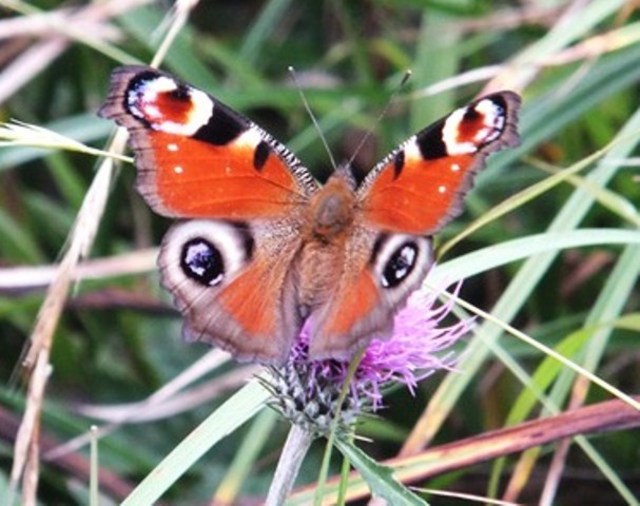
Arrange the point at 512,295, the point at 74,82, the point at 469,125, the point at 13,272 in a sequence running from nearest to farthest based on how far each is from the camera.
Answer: the point at 469,125 < the point at 512,295 < the point at 13,272 < the point at 74,82

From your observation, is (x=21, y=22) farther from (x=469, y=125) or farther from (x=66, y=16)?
(x=469, y=125)

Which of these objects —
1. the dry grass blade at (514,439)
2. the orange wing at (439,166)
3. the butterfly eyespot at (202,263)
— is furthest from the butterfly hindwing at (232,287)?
the dry grass blade at (514,439)

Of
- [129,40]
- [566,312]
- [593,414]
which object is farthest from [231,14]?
[593,414]

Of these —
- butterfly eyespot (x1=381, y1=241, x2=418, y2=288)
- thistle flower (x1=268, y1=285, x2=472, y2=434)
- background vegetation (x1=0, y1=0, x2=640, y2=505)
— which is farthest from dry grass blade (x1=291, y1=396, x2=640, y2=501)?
butterfly eyespot (x1=381, y1=241, x2=418, y2=288)

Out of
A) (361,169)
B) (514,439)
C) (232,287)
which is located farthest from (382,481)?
(361,169)

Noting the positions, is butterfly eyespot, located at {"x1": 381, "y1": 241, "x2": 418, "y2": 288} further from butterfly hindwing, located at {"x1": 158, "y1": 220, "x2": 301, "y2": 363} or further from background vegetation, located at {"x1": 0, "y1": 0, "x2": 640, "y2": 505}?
background vegetation, located at {"x1": 0, "y1": 0, "x2": 640, "y2": 505}
